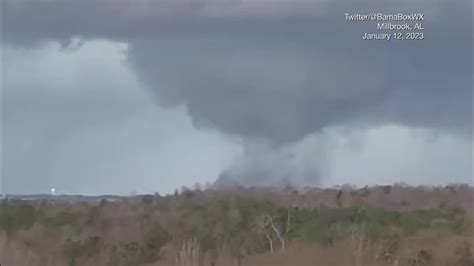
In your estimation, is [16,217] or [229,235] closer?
[229,235]

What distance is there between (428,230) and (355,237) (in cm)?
657

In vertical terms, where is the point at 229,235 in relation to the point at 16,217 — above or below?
below

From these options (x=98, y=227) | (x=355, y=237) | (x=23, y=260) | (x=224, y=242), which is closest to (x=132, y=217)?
(x=98, y=227)

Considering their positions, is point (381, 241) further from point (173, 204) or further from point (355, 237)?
point (173, 204)

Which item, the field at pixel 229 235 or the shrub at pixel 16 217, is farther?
the shrub at pixel 16 217

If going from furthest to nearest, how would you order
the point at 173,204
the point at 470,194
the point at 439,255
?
the point at 173,204, the point at 470,194, the point at 439,255

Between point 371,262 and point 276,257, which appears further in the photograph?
point 276,257

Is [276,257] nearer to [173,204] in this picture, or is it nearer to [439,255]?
[439,255]

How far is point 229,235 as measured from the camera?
34625mm

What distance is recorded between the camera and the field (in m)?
28.1

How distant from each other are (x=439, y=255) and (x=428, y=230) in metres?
8.32

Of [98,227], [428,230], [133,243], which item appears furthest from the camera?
[98,227]

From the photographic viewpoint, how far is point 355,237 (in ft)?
101

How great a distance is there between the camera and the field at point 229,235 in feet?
92.2
